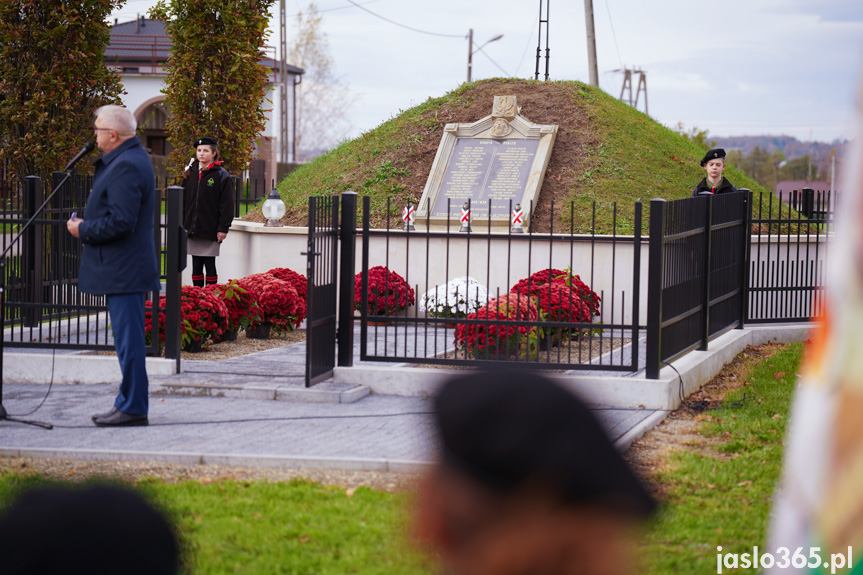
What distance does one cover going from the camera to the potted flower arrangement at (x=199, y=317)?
33.2 ft

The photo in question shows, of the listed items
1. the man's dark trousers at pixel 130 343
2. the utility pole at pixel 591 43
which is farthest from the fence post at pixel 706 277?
the utility pole at pixel 591 43

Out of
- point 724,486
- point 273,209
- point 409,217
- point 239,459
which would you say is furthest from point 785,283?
point 239,459

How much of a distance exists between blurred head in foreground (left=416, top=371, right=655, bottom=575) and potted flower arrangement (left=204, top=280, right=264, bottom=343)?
9.69 m

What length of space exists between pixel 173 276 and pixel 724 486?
5.01 meters

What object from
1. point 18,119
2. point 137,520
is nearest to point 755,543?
point 137,520

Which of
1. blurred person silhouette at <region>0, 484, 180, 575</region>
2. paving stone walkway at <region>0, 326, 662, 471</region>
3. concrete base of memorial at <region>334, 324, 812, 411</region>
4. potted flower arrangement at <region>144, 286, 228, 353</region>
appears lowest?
paving stone walkway at <region>0, 326, 662, 471</region>

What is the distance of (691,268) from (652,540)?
190 inches

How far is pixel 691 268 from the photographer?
9.24m

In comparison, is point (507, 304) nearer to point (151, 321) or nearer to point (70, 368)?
point (151, 321)

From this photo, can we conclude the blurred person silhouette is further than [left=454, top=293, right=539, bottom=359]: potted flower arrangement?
No

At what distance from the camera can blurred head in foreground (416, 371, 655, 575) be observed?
1485 millimetres

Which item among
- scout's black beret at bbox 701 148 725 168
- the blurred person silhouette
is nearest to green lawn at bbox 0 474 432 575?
the blurred person silhouette

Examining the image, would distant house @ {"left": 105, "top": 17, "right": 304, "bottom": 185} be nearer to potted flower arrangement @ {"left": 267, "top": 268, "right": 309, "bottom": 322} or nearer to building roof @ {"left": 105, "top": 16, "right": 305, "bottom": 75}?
building roof @ {"left": 105, "top": 16, "right": 305, "bottom": 75}

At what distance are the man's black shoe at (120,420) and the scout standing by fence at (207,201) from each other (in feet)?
15.8
